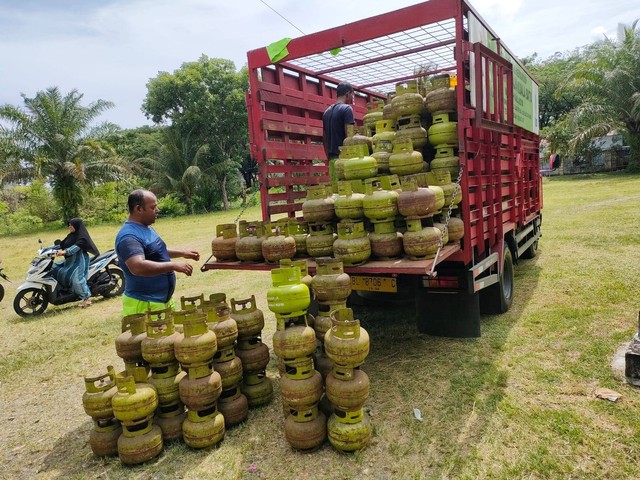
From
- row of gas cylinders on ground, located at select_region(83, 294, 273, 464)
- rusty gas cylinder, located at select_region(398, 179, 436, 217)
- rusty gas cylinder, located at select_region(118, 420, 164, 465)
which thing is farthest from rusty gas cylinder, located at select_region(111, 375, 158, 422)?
rusty gas cylinder, located at select_region(398, 179, 436, 217)

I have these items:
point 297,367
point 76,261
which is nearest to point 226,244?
point 297,367

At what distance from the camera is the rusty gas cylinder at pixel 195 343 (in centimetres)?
281

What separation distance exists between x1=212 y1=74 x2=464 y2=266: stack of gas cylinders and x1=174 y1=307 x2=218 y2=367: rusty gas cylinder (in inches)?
36.4

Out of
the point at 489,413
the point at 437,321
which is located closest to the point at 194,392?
the point at 489,413

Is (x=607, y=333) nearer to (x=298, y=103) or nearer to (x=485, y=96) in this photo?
(x=485, y=96)

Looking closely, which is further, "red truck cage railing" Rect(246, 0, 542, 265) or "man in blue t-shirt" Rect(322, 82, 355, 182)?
"man in blue t-shirt" Rect(322, 82, 355, 182)

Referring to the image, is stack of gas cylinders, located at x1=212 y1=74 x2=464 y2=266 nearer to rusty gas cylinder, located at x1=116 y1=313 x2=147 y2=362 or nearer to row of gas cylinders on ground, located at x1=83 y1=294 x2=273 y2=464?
row of gas cylinders on ground, located at x1=83 y1=294 x2=273 y2=464

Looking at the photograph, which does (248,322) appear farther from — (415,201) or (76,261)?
(76,261)

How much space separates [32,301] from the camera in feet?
22.2

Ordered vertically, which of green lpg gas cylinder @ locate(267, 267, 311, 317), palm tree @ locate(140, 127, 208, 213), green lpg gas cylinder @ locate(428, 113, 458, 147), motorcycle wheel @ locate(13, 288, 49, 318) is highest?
palm tree @ locate(140, 127, 208, 213)

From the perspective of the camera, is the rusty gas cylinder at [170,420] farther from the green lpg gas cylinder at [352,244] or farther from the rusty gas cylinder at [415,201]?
the rusty gas cylinder at [415,201]

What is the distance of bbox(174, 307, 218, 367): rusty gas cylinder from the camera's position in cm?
281

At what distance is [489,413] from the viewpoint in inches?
121

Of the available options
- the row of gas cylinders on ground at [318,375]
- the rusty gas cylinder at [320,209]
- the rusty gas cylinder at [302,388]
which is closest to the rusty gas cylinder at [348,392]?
the row of gas cylinders on ground at [318,375]
